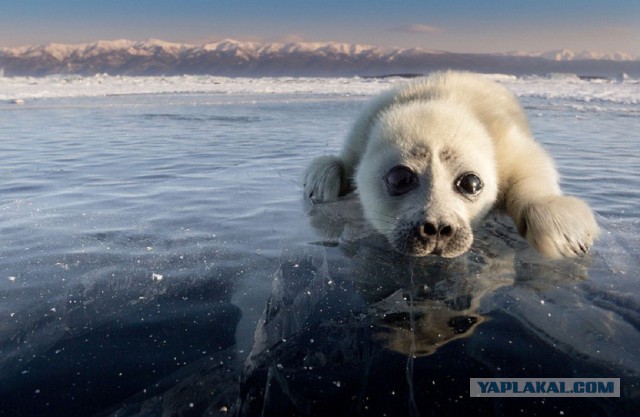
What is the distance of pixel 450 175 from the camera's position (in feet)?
8.29

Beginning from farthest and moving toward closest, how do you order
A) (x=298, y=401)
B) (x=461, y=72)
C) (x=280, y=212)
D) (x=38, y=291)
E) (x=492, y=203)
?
(x=461, y=72), (x=280, y=212), (x=492, y=203), (x=38, y=291), (x=298, y=401)

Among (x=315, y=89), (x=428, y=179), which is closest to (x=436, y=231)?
(x=428, y=179)

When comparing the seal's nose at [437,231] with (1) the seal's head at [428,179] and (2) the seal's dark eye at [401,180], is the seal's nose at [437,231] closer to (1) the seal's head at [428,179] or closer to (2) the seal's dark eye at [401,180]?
(1) the seal's head at [428,179]

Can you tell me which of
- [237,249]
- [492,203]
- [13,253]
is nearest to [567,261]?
[492,203]

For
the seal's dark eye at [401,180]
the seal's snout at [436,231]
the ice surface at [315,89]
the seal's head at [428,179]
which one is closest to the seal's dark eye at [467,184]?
the seal's head at [428,179]

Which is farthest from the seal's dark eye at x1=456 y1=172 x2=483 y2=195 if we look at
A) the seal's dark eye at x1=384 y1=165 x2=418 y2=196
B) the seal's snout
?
the seal's snout

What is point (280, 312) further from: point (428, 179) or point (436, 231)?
point (428, 179)

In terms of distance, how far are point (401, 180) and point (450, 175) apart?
0.23 meters

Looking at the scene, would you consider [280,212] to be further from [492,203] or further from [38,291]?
[38,291]

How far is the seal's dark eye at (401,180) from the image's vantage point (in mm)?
2516

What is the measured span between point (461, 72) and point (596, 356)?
9.91 feet

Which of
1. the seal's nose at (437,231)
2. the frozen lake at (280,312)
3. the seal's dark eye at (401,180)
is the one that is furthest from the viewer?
the seal's dark eye at (401,180)

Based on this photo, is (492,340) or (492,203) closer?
(492,340)

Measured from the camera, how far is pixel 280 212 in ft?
10.4
